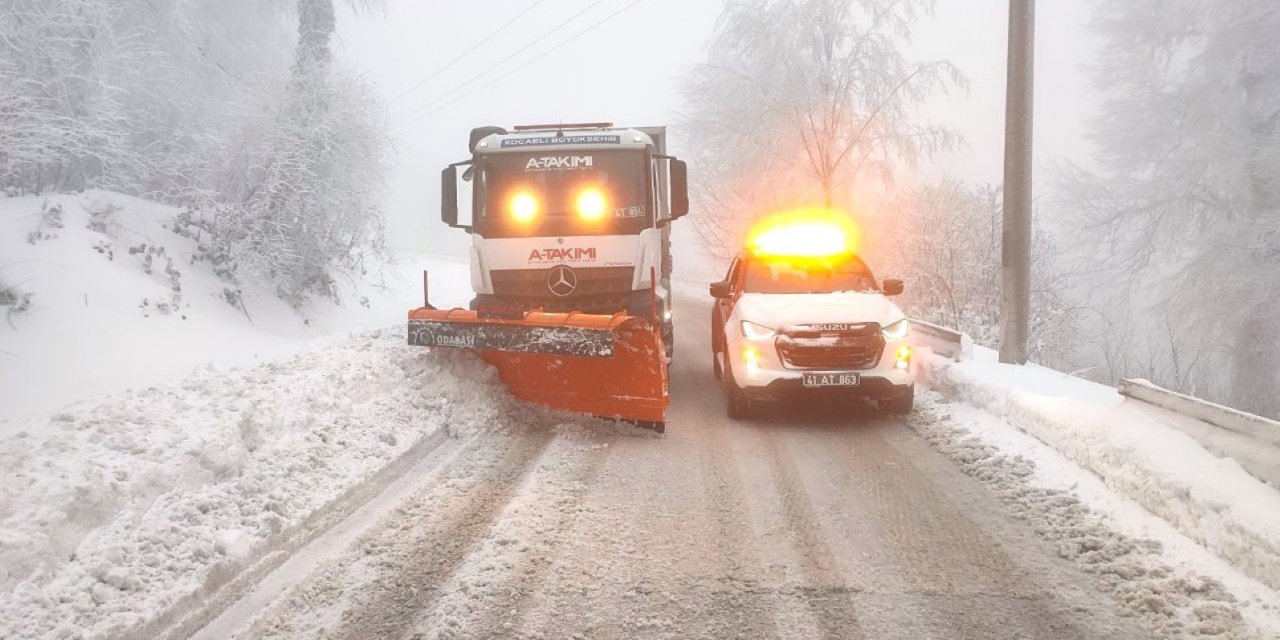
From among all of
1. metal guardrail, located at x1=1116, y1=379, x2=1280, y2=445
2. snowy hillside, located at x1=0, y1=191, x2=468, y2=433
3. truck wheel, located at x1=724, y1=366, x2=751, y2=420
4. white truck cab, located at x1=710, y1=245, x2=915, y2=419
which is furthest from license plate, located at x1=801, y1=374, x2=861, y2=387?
snowy hillside, located at x1=0, y1=191, x2=468, y2=433

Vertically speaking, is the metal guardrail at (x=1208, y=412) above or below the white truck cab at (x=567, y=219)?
below

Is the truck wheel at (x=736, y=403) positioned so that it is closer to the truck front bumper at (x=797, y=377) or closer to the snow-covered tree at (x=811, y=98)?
the truck front bumper at (x=797, y=377)

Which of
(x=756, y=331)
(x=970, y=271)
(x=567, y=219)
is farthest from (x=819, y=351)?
(x=970, y=271)

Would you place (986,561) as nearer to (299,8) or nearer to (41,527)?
(41,527)

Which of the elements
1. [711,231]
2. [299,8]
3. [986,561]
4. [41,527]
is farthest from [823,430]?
[711,231]

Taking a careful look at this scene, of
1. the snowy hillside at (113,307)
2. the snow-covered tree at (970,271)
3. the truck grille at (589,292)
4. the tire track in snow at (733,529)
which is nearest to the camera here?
the tire track in snow at (733,529)

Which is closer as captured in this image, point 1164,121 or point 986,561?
point 986,561

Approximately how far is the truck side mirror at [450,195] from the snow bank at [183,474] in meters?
2.57

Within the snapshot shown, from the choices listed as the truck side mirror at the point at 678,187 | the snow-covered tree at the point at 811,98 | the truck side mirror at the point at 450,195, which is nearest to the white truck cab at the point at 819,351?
the truck side mirror at the point at 678,187

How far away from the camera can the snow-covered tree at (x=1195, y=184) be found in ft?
50.0

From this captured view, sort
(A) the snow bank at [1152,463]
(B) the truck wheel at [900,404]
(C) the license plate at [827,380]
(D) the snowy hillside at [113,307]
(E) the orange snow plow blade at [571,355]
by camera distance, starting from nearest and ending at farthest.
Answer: (A) the snow bank at [1152,463] < (E) the orange snow plow blade at [571,355] < (C) the license plate at [827,380] < (B) the truck wheel at [900,404] < (D) the snowy hillside at [113,307]

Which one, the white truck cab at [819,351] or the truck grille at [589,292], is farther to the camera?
the truck grille at [589,292]

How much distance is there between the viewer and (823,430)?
6.84 meters

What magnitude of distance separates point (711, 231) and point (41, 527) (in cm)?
2513
